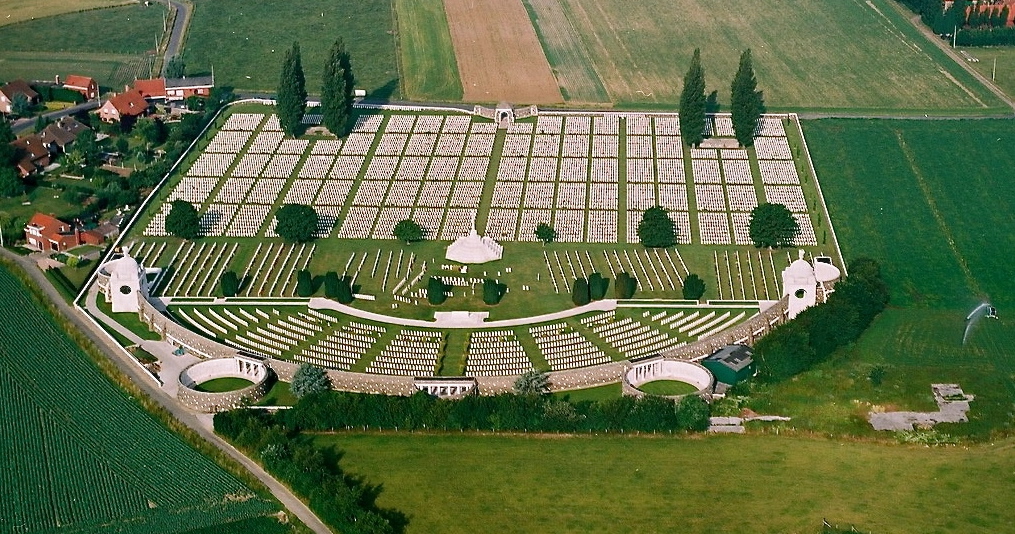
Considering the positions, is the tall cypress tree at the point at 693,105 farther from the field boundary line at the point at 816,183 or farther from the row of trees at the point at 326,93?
the row of trees at the point at 326,93

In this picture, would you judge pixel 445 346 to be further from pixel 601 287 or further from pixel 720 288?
pixel 720 288

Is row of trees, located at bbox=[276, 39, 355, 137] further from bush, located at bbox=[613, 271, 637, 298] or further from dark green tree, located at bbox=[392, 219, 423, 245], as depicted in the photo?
bush, located at bbox=[613, 271, 637, 298]

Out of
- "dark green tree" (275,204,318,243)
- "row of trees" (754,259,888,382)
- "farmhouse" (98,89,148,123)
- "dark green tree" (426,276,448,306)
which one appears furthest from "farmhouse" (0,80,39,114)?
"row of trees" (754,259,888,382)

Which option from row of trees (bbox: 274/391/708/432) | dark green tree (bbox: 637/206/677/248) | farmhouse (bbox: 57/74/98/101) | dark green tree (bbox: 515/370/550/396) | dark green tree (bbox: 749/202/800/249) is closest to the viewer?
row of trees (bbox: 274/391/708/432)

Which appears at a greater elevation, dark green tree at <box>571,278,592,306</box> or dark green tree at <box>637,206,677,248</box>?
dark green tree at <box>637,206,677,248</box>

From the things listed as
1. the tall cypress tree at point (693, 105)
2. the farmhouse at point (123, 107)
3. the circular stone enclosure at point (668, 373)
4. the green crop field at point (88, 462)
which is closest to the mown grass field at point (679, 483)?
the circular stone enclosure at point (668, 373)

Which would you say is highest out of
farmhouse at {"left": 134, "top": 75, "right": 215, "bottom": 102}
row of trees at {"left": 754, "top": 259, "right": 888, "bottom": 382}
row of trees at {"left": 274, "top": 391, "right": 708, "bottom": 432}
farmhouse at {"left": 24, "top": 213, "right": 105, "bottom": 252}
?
farmhouse at {"left": 134, "top": 75, "right": 215, "bottom": 102}

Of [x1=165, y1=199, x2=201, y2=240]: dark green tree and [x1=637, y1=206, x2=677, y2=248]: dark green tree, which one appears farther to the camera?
[x1=165, y1=199, x2=201, y2=240]: dark green tree

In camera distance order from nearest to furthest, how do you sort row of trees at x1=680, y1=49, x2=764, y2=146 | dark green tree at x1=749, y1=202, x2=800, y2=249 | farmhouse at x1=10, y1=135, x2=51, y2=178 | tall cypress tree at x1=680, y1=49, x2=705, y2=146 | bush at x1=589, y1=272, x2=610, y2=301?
bush at x1=589, y1=272, x2=610, y2=301, dark green tree at x1=749, y1=202, x2=800, y2=249, farmhouse at x1=10, y1=135, x2=51, y2=178, tall cypress tree at x1=680, y1=49, x2=705, y2=146, row of trees at x1=680, y1=49, x2=764, y2=146
